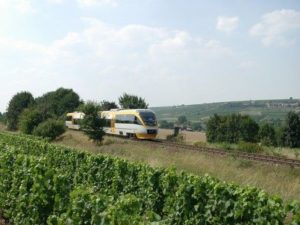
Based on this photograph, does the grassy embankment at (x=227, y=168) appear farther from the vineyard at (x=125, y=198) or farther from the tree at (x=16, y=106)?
the tree at (x=16, y=106)

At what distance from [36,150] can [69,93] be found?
6930 centimetres

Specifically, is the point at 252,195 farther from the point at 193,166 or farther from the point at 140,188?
the point at 193,166

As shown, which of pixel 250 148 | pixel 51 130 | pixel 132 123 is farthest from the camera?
pixel 51 130

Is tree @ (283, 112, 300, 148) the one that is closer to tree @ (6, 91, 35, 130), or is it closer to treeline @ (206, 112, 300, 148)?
treeline @ (206, 112, 300, 148)

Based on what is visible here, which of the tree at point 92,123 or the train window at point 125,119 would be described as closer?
the tree at point 92,123

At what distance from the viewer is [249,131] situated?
205 ft

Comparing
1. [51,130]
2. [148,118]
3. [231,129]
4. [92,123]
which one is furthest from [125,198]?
[231,129]

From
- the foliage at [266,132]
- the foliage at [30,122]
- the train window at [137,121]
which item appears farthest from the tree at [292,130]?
the foliage at [30,122]

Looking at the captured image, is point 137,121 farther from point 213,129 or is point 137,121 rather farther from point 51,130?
point 213,129

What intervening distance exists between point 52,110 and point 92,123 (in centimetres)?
5010

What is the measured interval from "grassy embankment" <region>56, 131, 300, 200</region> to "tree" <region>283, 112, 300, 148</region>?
3078 cm

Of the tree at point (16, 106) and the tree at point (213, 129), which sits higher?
the tree at point (16, 106)

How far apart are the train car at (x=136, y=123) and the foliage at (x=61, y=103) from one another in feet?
140

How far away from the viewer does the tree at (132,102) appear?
61969 millimetres
